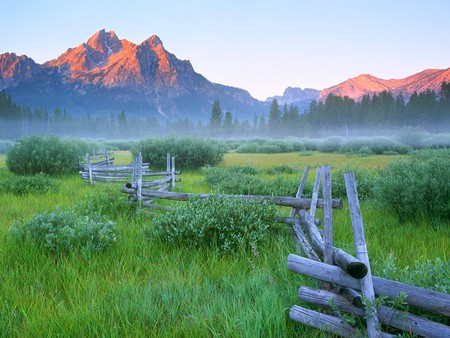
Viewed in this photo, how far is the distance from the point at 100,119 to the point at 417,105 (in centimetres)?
13151

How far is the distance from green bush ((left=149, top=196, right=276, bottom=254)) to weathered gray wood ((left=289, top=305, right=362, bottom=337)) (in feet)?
6.73

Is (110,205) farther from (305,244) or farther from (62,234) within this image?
(305,244)

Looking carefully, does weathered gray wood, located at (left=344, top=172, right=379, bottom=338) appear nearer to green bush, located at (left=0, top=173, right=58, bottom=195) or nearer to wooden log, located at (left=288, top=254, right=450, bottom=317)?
wooden log, located at (left=288, top=254, right=450, bottom=317)

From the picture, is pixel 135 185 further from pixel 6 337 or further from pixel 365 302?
pixel 365 302

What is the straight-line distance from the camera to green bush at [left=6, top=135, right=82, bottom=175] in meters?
16.1

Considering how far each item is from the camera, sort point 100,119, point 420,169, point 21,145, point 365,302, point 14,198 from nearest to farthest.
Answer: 1. point 365,302
2. point 420,169
3. point 14,198
4. point 21,145
5. point 100,119

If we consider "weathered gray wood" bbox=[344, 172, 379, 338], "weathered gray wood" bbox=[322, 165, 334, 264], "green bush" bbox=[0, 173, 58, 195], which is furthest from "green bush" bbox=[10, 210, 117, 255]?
"green bush" bbox=[0, 173, 58, 195]

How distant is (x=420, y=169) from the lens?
287 inches

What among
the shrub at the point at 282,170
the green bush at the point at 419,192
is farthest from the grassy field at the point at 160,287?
the shrub at the point at 282,170

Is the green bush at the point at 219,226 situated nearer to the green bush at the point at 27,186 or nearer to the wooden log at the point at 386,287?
the wooden log at the point at 386,287

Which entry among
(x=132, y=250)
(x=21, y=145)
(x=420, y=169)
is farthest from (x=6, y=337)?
(x=21, y=145)

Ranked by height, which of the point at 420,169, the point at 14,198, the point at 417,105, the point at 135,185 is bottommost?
the point at 14,198

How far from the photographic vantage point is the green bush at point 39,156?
16078mm

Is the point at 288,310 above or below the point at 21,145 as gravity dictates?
below
